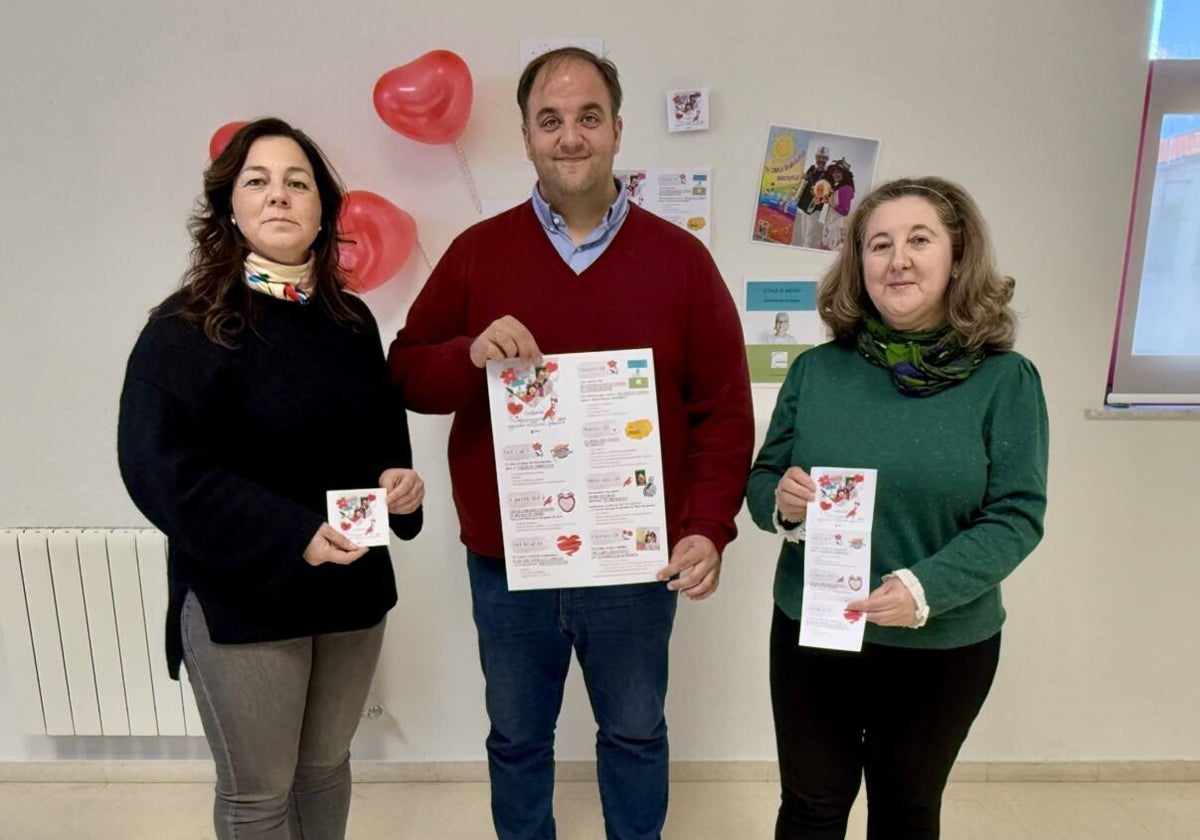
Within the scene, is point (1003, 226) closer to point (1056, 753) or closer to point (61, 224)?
point (1056, 753)

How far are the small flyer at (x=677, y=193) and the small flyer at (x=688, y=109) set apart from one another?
4.8 inches

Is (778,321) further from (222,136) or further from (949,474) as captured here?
(222,136)

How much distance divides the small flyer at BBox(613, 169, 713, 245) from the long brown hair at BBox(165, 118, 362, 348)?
3.13 feet

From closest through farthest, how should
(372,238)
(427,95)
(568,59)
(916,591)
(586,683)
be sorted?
(916,591), (568,59), (586,683), (427,95), (372,238)

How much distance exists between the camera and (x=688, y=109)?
6.88ft

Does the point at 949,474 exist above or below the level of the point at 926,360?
below

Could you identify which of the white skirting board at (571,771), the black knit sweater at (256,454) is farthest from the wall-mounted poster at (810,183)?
the white skirting board at (571,771)

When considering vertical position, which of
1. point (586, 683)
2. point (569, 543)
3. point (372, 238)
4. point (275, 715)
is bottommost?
point (586, 683)

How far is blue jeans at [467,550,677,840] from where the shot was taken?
5.22 ft

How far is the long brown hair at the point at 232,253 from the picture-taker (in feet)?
4.17

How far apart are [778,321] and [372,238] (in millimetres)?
1184

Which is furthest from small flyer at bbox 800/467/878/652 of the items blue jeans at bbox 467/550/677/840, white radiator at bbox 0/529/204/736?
white radiator at bbox 0/529/204/736

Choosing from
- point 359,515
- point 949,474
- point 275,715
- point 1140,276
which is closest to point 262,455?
point 359,515

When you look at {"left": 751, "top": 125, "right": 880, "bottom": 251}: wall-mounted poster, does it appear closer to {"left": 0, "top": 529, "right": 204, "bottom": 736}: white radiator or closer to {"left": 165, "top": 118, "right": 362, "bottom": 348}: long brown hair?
{"left": 165, "top": 118, "right": 362, "bottom": 348}: long brown hair
